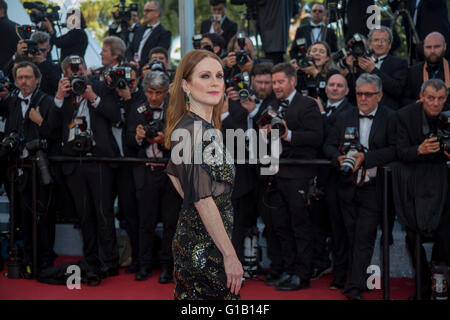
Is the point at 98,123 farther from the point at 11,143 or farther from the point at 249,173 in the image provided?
the point at 249,173

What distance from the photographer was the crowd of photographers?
16.8 ft

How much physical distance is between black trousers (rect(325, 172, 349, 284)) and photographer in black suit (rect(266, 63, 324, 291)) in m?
0.21

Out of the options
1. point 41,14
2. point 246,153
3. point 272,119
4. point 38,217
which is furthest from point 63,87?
point 41,14

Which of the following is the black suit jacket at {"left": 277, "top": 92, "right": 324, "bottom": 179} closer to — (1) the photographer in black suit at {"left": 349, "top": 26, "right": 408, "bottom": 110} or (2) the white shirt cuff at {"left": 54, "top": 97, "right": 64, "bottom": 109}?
(1) the photographer in black suit at {"left": 349, "top": 26, "right": 408, "bottom": 110}

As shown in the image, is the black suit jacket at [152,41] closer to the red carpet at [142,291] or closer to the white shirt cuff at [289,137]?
the white shirt cuff at [289,137]

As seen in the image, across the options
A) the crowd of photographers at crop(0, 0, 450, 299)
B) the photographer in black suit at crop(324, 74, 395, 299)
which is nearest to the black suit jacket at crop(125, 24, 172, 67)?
the crowd of photographers at crop(0, 0, 450, 299)

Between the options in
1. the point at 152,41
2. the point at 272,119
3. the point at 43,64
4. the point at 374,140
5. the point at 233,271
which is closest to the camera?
the point at 233,271

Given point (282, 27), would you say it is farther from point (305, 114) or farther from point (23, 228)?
point (23, 228)

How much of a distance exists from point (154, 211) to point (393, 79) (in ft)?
8.40

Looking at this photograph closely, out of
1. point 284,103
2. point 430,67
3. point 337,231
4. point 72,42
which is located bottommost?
point 337,231

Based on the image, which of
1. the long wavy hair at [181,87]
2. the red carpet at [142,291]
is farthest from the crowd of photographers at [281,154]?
the long wavy hair at [181,87]

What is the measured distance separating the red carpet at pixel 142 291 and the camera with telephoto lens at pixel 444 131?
4.43ft

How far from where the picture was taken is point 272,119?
525cm

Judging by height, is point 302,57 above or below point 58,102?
above
